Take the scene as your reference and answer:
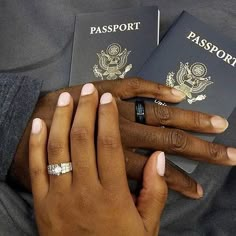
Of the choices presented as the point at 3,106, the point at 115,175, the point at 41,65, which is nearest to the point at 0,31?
the point at 41,65

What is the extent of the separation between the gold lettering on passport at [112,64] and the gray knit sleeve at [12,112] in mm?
151

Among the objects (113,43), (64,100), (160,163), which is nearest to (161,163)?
(160,163)

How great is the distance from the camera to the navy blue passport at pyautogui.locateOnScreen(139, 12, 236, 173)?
841 mm

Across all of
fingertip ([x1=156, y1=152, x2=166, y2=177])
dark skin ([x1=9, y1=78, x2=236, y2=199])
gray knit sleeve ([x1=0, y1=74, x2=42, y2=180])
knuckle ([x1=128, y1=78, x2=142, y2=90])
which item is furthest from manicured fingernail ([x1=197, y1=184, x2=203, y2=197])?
gray knit sleeve ([x1=0, y1=74, x2=42, y2=180])

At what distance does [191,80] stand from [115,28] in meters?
0.22

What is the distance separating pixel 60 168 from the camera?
75 centimetres

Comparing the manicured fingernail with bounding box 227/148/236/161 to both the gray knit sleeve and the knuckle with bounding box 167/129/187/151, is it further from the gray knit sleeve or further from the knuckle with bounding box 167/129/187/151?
the gray knit sleeve

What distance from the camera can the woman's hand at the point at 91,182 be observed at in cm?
71

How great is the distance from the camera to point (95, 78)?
93cm

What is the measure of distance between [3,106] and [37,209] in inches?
8.6

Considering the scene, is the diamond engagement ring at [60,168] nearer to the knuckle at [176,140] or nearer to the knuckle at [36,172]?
the knuckle at [36,172]

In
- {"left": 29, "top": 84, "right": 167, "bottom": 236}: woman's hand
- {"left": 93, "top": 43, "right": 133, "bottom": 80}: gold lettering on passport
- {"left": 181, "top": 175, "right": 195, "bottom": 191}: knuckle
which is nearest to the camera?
{"left": 29, "top": 84, "right": 167, "bottom": 236}: woman's hand

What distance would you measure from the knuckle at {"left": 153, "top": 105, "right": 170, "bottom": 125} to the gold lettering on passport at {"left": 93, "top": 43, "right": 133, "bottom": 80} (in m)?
0.13

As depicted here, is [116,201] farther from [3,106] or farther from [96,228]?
[3,106]
